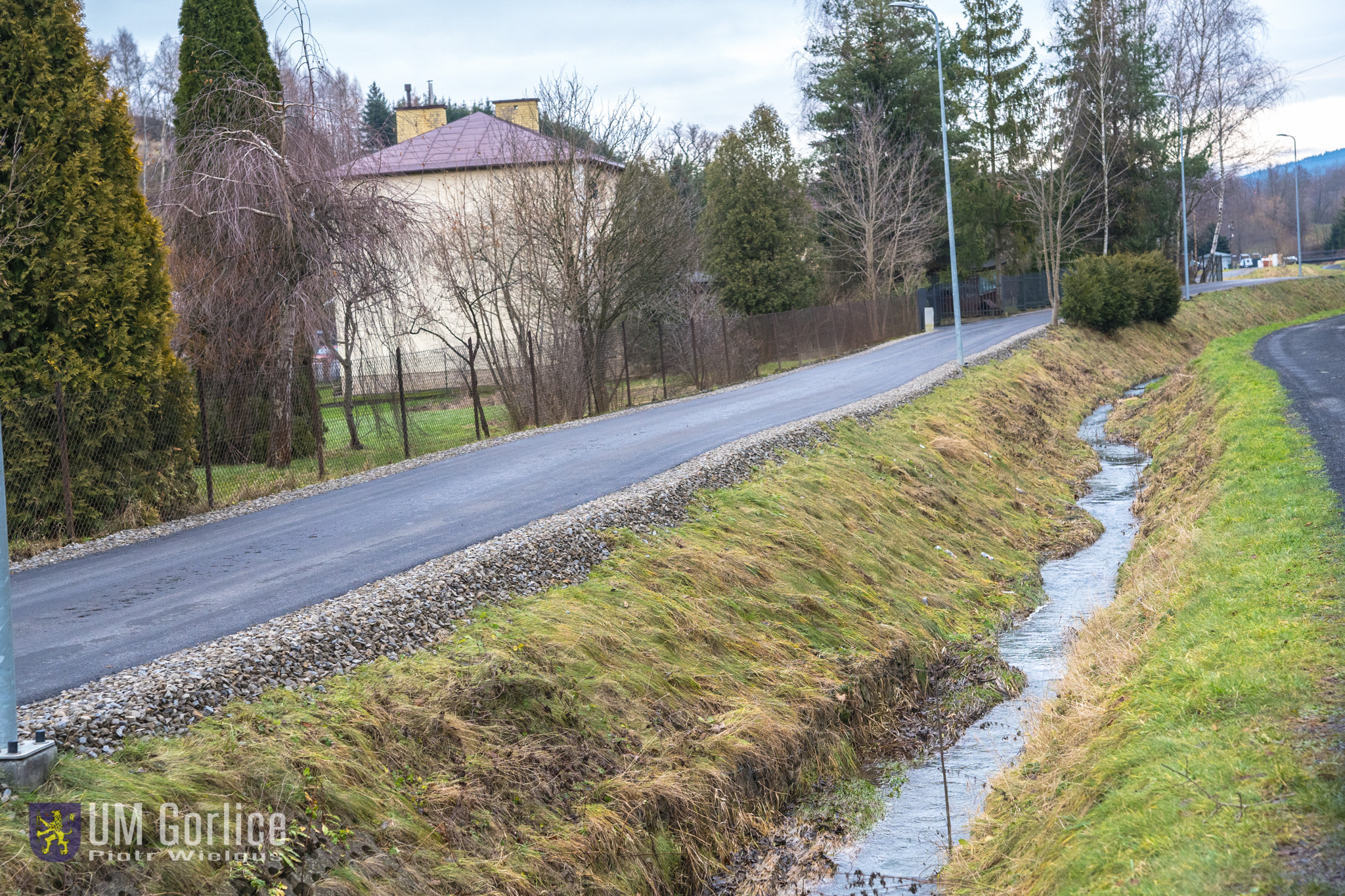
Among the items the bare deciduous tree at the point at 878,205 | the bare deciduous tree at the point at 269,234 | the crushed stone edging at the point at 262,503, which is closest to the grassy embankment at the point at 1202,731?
the crushed stone edging at the point at 262,503

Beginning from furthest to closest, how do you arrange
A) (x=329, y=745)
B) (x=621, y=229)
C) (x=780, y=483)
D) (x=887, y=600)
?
1. (x=621, y=229)
2. (x=780, y=483)
3. (x=887, y=600)
4. (x=329, y=745)

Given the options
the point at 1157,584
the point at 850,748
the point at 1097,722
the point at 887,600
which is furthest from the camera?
the point at 887,600

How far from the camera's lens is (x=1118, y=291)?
34906 mm

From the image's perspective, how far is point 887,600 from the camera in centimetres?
1086

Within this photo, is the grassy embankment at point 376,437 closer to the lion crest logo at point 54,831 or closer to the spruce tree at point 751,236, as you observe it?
the lion crest logo at point 54,831

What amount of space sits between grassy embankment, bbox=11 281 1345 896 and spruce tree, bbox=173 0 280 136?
46.7 ft

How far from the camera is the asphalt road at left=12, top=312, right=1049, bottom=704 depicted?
7.41m

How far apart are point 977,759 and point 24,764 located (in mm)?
6342

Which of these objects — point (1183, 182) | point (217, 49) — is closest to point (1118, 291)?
point (1183, 182)

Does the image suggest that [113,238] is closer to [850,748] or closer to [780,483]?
[780,483]

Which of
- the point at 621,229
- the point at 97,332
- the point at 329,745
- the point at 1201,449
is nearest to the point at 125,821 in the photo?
the point at 329,745

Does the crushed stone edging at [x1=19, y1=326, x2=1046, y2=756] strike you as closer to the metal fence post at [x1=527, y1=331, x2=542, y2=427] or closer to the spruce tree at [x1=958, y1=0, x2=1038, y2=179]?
the metal fence post at [x1=527, y1=331, x2=542, y2=427]

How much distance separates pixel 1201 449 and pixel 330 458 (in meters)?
14.3

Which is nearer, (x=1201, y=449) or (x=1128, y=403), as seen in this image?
(x=1201, y=449)
